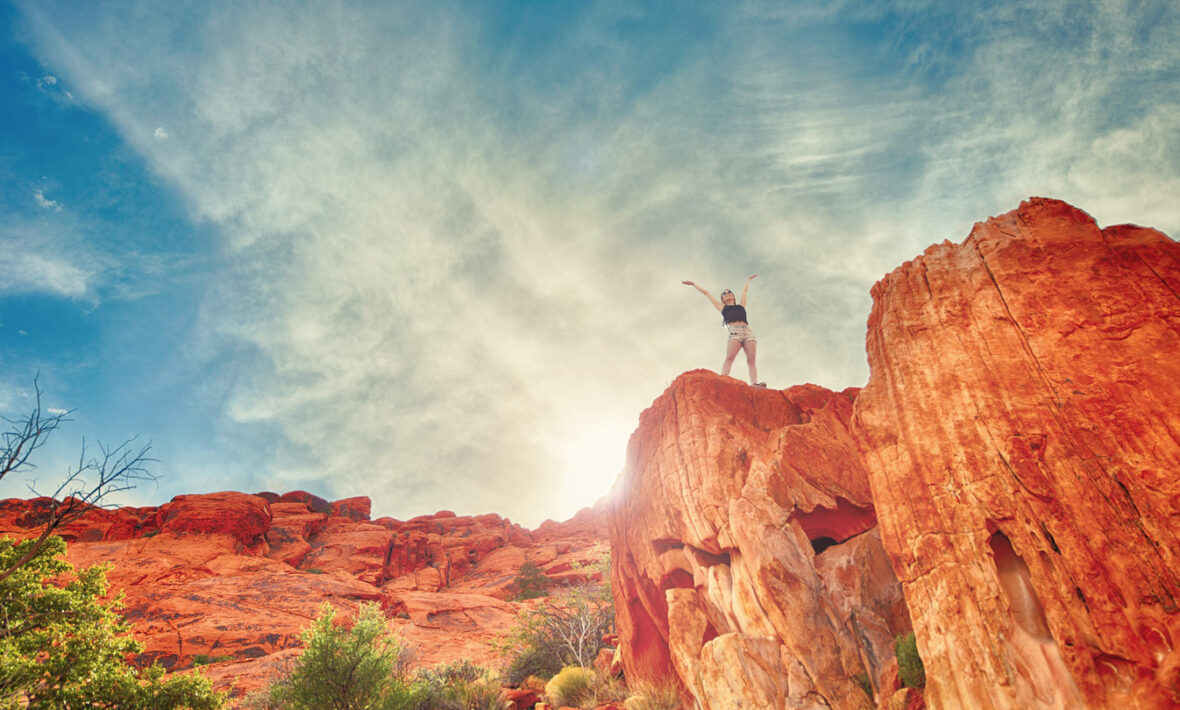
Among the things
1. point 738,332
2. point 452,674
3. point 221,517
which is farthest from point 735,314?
point 221,517

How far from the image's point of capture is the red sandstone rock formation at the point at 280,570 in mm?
27433

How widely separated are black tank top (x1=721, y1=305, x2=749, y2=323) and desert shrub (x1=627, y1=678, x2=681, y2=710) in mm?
11050

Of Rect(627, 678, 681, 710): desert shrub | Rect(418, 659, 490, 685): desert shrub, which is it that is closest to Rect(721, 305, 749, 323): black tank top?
Rect(627, 678, 681, 710): desert shrub

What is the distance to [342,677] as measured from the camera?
1452cm

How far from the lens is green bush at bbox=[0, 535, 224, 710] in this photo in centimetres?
1017

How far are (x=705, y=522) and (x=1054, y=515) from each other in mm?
7975

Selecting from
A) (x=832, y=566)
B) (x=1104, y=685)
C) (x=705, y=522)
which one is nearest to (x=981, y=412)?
(x=1104, y=685)

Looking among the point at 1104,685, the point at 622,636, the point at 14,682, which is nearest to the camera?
the point at 1104,685

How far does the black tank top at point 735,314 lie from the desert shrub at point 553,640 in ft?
48.2

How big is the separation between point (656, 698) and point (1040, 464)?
38.8 feet

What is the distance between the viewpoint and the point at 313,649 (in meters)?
14.8

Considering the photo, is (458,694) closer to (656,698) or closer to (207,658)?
(656,698)

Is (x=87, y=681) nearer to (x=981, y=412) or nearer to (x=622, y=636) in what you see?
(x=622, y=636)

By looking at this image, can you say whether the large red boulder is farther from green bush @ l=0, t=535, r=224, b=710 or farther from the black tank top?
→ the black tank top
